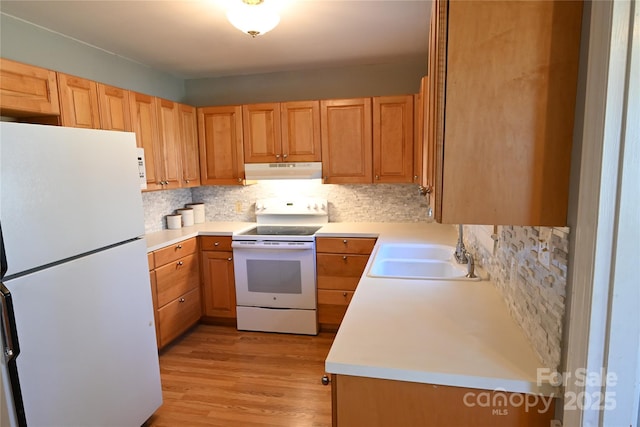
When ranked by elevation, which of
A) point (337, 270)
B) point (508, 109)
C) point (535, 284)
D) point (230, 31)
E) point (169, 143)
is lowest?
point (337, 270)

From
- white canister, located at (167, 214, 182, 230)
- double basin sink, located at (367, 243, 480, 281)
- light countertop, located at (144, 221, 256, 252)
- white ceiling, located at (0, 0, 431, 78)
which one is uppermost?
white ceiling, located at (0, 0, 431, 78)

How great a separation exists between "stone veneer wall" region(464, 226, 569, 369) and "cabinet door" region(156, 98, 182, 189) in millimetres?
2724

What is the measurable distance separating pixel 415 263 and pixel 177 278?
199 cm

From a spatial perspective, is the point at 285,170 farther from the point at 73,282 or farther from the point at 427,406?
the point at 427,406

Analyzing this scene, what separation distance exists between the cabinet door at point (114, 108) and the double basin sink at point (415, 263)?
2.12 metres

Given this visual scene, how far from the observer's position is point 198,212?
3805mm

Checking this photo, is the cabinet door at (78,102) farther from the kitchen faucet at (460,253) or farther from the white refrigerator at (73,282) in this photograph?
the kitchen faucet at (460,253)

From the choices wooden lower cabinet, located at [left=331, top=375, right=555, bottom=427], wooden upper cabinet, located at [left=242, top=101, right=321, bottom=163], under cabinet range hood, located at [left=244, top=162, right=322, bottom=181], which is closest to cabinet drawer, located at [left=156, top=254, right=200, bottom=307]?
under cabinet range hood, located at [left=244, top=162, right=322, bottom=181]

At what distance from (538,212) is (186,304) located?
2.96 m

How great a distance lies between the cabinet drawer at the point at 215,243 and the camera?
3272 mm

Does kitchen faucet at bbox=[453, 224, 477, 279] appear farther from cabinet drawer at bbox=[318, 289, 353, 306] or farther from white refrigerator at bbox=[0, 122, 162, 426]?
white refrigerator at bbox=[0, 122, 162, 426]

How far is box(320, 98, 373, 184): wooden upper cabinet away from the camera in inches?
126

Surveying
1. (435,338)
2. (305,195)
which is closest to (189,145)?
(305,195)

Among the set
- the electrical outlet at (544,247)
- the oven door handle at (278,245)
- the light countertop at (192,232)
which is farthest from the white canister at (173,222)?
the electrical outlet at (544,247)
